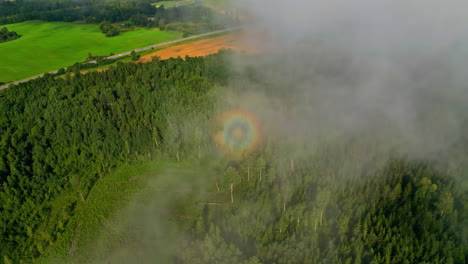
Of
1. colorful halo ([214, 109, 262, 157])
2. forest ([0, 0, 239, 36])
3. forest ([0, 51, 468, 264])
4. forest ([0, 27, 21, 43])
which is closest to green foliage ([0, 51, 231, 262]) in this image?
forest ([0, 51, 468, 264])

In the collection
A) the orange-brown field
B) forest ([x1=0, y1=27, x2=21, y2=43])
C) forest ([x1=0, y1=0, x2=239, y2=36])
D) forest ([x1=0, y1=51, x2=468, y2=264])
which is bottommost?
forest ([x1=0, y1=51, x2=468, y2=264])

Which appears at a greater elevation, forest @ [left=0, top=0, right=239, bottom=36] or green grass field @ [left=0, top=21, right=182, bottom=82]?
forest @ [left=0, top=0, right=239, bottom=36]

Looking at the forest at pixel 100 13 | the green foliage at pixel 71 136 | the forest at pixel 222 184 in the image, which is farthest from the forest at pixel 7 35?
→ the forest at pixel 222 184

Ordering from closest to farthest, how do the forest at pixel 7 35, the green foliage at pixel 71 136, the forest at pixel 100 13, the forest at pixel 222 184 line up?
Result: the forest at pixel 222 184 < the green foliage at pixel 71 136 < the forest at pixel 7 35 < the forest at pixel 100 13

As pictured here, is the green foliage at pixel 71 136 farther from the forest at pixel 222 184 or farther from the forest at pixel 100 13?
the forest at pixel 100 13

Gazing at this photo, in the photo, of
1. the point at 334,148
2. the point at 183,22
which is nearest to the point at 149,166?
the point at 334,148

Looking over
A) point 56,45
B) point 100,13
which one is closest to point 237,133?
point 56,45

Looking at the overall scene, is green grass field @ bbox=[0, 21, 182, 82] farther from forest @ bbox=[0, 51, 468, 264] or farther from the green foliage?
forest @ bbox=[0, 51, 468, 264]
